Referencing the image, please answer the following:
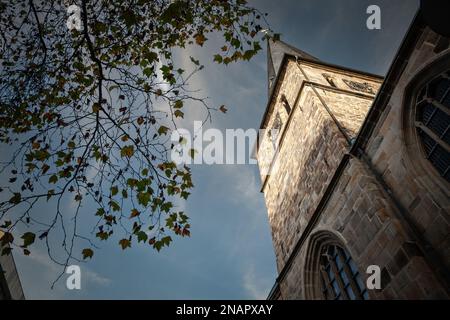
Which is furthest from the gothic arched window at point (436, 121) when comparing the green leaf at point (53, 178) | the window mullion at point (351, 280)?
the green leaf at point (53, 178)

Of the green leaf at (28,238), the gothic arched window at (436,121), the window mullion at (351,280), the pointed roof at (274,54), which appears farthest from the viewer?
the pointed roof at (274,54)

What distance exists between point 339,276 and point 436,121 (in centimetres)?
409

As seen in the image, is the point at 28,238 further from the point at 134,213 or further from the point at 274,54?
the point at 274,54

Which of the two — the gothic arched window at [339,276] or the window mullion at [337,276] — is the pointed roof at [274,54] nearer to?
the gothic arched window at [339,276]

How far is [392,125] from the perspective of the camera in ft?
21.0

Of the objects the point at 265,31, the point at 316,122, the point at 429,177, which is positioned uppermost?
the point at 316,122

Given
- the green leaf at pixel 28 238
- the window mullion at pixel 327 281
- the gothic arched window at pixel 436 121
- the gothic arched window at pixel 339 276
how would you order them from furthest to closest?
1. the window mullion at pixel 327 281
2. the gothic arched window at pixel 339 276
3. the gothic arched window at pixel 436 121
4. the green leaf at pixel 28 238

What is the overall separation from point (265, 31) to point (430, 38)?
3049 millimetres

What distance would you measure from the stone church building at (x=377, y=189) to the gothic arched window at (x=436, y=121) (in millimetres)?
18

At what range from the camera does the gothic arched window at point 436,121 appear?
5.31 meters

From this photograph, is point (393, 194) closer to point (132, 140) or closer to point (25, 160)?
point (132, 140)

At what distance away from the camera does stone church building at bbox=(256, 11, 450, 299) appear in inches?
198
